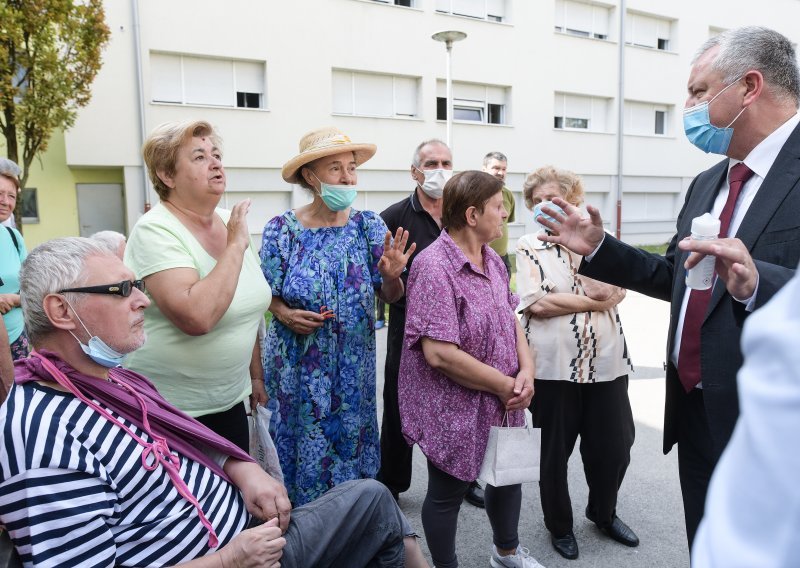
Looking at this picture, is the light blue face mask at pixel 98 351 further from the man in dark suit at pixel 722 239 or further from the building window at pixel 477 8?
the building window at pixel 477 8

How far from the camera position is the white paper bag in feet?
8.61

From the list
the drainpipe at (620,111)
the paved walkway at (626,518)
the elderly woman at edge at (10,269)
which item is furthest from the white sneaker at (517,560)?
the drainpipe at (620,111)

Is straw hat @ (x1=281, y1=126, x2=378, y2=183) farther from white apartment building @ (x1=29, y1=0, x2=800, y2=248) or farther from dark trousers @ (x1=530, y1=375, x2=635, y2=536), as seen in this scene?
white apartment building @ (x1=29, y1=0, x2=800, y2=248)

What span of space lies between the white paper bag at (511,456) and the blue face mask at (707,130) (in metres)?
1.39

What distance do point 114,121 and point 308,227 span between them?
39.8 ft

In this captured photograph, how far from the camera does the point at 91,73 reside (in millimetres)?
10477

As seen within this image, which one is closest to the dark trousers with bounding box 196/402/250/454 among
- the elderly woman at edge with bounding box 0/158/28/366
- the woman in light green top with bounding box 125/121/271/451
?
the woman in light green top with bounding box 125/121/271/451

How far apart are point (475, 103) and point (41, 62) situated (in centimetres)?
1153

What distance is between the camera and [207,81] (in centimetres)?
1386

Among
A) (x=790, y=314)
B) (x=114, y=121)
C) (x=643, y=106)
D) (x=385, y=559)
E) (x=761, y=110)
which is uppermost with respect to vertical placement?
(x=643, y=106)

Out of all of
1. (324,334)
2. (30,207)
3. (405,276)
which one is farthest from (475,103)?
(324,334)

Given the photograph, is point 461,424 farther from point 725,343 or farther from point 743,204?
point 743,204

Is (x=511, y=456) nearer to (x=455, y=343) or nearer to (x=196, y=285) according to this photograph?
(x=455, y=343)

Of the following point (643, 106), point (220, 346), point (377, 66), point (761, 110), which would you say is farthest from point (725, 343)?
point (643, 106)
